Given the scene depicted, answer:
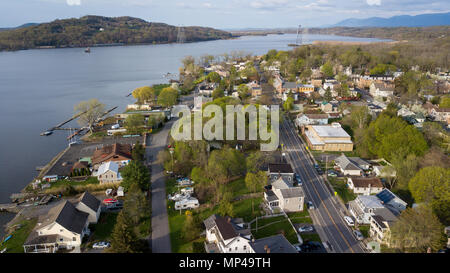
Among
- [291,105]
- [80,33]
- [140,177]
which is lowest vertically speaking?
[140,177]

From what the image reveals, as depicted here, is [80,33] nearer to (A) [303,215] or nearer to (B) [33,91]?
(B) [33,91]

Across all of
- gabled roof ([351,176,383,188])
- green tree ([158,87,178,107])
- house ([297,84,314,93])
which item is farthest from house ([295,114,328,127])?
green tree ([158,87,178,107])

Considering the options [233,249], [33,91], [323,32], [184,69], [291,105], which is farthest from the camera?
[323,32]

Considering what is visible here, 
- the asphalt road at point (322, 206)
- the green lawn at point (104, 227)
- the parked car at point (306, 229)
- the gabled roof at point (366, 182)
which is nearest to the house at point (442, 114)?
the asphalt road at point (322, 206)

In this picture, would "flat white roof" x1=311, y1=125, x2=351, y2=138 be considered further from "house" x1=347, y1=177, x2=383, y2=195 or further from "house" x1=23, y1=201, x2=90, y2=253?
"house" x1=23, y1=201, x2=90, y2=253

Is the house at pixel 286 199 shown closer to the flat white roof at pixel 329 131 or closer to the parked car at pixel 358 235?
the parked car at pixel 358 235

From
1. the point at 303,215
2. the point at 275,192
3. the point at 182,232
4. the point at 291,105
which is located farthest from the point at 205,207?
the point at 291,105
